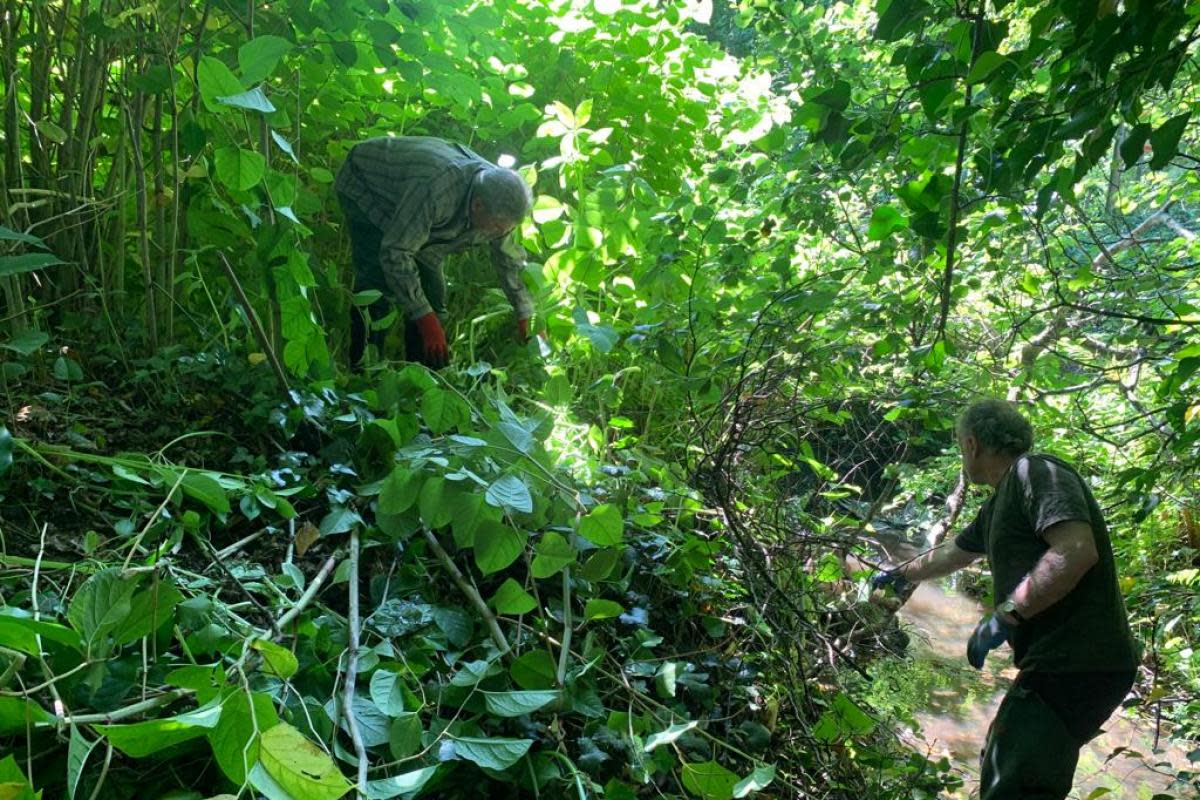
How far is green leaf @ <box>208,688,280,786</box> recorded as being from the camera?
0.77 metres

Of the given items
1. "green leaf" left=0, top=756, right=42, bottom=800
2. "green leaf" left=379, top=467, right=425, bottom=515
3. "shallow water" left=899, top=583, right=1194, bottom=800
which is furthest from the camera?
"shallow water" left=899, top=583, right=1194, bottom=800

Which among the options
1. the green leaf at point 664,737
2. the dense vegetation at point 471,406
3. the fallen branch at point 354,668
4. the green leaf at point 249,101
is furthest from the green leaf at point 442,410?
the green leaf at point 664,737

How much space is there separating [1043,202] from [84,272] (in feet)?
7.37

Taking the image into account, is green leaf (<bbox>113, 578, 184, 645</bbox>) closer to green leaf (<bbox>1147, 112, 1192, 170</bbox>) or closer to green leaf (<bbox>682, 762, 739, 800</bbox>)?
green leaf (<bbox>682, 762, 739, 800</bbox>)

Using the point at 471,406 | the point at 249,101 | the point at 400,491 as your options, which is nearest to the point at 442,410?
the point at 471,406

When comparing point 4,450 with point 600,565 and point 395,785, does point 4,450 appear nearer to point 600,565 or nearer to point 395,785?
point 395,785

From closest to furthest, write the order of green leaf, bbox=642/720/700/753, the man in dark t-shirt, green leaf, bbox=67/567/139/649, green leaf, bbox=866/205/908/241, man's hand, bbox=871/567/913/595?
green leaf, bbox=67/567/139/649 < green leaf, bbox=642/720/700/753 < green leaf, bbox=866/205/908/241 < the man in dark t-shirt < man's hand, bbox=871/567/913/595

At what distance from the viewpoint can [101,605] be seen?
0.91 m

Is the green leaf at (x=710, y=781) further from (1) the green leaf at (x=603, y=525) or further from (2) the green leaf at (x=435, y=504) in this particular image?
(2) the green leaf at (x=435, y=504)

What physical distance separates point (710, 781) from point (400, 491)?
0.74m

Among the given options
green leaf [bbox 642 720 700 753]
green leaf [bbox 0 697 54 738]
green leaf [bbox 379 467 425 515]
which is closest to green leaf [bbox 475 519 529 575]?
green leaf [bbox 379 467 425 515]

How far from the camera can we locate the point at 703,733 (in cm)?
152

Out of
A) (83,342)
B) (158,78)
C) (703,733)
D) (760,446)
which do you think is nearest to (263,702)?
(703,733)

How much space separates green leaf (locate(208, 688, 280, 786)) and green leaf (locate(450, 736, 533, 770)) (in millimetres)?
363
